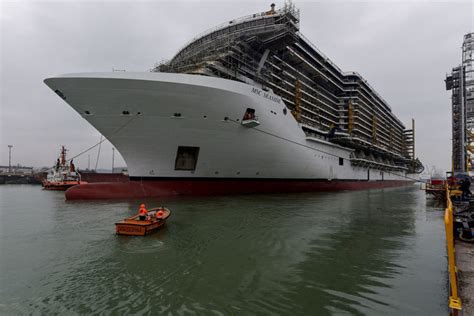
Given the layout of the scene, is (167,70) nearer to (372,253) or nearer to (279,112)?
(279,112)

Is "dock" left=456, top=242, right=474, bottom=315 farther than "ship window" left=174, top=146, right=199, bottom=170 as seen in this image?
No

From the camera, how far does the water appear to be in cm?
459

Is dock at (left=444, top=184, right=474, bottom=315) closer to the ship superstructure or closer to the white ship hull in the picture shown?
the white ship hull

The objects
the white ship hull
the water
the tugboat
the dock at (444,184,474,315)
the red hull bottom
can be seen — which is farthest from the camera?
the tugboat

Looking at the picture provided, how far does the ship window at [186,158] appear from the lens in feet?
59.3

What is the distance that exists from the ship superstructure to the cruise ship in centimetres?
11

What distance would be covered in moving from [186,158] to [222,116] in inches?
158

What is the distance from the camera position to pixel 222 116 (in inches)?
676

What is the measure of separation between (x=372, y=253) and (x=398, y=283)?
80.3 inches

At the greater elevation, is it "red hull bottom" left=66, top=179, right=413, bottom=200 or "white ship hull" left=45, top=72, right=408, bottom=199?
"white ship hull" left=45, top=72, right=408, bottom=199

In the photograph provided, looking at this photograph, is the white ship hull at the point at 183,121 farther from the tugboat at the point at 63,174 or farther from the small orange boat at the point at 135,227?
the tugboat at the point at 63,174

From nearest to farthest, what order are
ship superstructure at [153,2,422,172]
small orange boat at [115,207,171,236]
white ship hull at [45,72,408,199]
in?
1. small orange boat at [115,207,171,236]
2. white ship hull at [45,72,408,199]
3. ship superstructure at [153,2,422,172]

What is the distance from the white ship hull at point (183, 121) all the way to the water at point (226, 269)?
6893 mm

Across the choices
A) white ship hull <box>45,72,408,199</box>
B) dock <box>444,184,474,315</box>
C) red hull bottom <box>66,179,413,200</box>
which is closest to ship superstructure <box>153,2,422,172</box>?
white ship hull <box>45,72,408,199</box>
